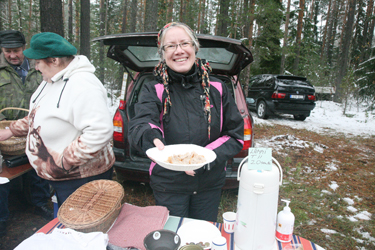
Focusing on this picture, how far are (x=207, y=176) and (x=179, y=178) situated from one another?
7.8 inches

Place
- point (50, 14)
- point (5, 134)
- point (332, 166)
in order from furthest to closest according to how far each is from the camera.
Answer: point (332, 166) < point (50, 14) < point (5, 134)

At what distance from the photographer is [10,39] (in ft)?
9.10

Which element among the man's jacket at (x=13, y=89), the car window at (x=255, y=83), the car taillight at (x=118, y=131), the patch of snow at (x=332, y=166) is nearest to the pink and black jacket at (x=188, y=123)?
the car taillight at (x=118, y=131)

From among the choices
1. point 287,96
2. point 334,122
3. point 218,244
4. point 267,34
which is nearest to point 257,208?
point 218,244

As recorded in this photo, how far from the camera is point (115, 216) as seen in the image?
134cm

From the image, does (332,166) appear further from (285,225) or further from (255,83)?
(255,83)

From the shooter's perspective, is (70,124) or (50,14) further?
(50,14)

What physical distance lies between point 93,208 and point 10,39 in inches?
105

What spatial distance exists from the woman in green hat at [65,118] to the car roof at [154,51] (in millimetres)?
612

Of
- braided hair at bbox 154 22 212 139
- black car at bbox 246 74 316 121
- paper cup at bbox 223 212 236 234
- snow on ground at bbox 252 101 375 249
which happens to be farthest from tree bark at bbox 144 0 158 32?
paper cup at bbox 223 212 236 234

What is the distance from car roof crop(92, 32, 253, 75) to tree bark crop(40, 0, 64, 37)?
2.15 m

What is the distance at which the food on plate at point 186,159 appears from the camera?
1.23 m

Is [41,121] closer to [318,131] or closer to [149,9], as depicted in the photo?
[149,9]

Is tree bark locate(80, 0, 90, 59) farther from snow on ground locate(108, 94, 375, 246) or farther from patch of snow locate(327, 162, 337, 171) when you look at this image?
patch of snow locate(327, 162, 337, 171)
